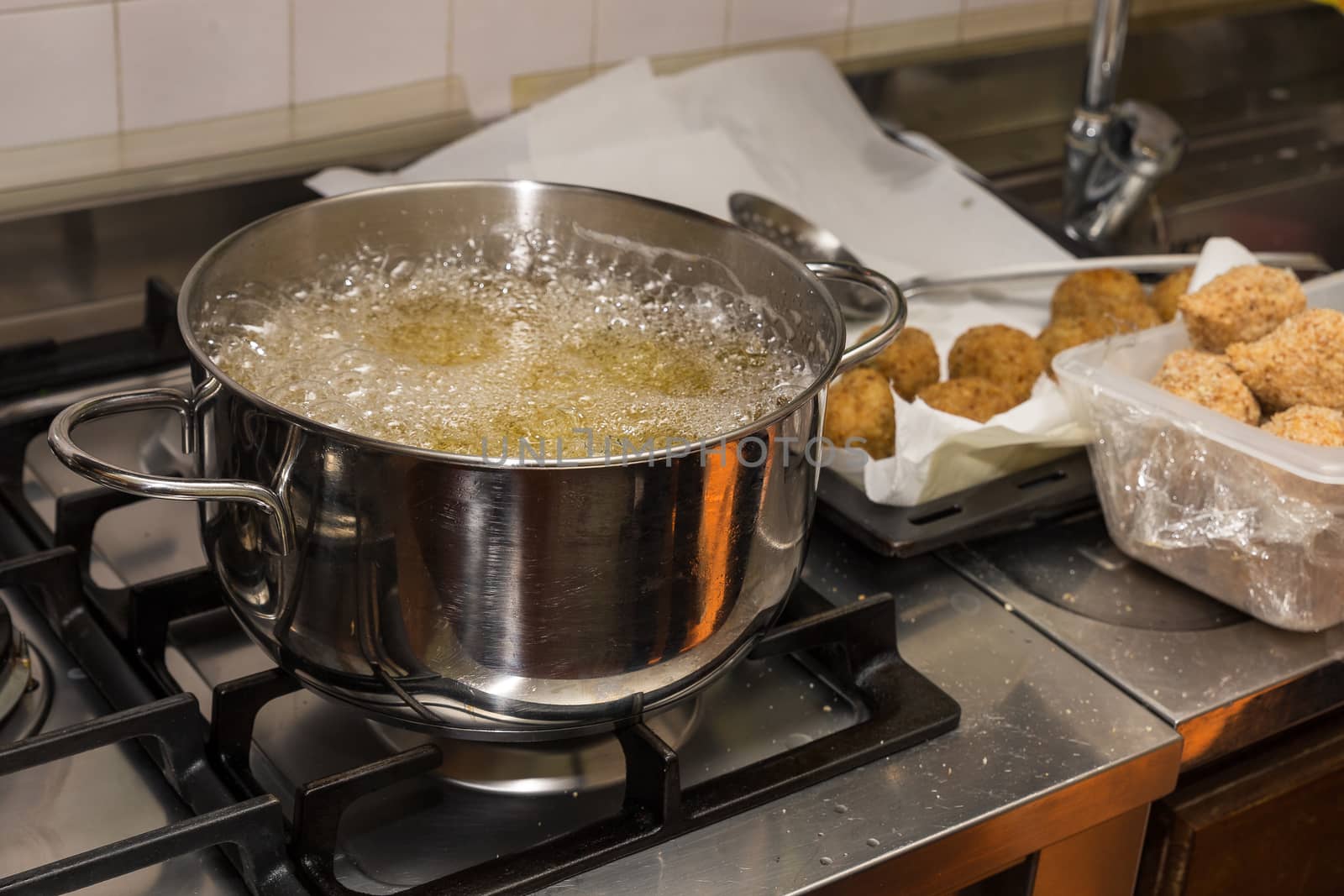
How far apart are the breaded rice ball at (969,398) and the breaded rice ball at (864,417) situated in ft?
0.08

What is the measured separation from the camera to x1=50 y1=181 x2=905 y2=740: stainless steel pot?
530 millimetres

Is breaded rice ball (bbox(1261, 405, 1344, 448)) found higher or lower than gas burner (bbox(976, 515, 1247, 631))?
higher

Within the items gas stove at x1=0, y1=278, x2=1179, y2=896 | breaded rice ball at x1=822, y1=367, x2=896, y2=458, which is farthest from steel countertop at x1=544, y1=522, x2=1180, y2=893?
breaded rice ball at x1=822, y1=367, x2=896, y2=458

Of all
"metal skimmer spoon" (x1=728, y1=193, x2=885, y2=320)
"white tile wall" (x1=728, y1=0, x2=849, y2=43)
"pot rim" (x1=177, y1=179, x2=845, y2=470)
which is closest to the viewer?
"pot rim" (x1=177, y1=179, x2=845, y2=470)

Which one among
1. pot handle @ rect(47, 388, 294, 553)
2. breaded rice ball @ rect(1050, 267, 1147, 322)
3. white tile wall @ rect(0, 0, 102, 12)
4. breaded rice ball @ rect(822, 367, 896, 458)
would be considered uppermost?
white tile wall @ rect(0, 0, 102, 12)

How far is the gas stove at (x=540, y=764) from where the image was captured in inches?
23.7

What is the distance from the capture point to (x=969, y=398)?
89 cm

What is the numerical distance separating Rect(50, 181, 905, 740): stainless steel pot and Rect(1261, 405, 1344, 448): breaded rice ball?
0.28 m

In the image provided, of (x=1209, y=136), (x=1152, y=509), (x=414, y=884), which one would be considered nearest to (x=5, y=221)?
(x=414, y=884)

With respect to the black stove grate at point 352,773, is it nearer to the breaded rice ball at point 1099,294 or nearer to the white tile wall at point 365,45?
the breaded rice ball at point 1099,294

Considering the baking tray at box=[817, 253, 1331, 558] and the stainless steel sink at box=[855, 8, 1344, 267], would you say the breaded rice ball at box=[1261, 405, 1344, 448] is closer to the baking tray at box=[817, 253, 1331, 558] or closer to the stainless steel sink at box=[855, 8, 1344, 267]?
the baking tray at box=[817, 253, 1331, 558]

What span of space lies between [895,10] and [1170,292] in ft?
1.87

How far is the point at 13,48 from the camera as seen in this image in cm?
102

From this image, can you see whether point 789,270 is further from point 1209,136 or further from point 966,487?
point 1209,136
